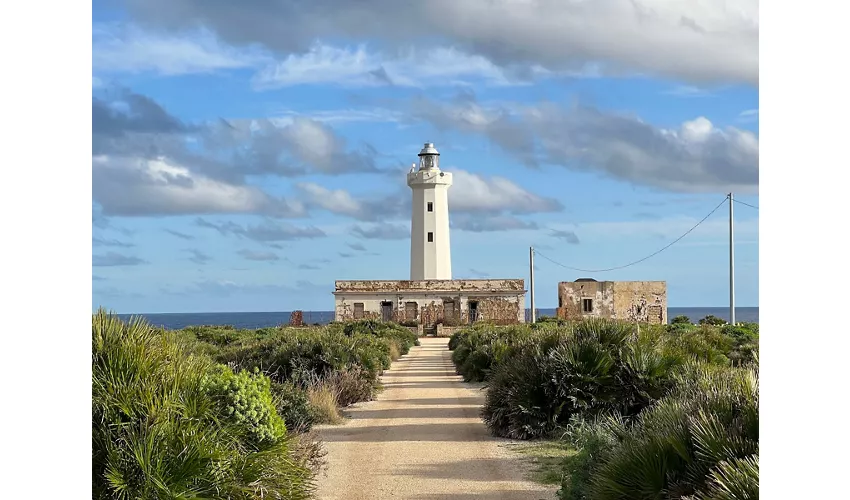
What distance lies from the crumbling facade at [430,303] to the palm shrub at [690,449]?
46.2 metres

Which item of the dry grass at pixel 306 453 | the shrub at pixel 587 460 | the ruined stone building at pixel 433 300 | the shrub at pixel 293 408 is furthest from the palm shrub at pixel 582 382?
the ruined stone building at pixel 433 300

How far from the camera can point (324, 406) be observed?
1407cm

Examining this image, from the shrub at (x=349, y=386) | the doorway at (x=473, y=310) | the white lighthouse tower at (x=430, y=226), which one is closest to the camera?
the shrub at (x=349, y=386)

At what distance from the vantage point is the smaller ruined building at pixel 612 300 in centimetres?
5319

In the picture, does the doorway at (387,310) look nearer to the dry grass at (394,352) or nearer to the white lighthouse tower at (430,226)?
the white lighthouse tower at (430,226)

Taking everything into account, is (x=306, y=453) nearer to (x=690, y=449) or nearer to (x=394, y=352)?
(x=690, y=449)

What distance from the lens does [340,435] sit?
1291cm

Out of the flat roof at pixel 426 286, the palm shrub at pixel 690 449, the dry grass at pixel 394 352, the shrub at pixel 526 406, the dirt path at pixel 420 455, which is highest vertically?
the flat roof at pixel 426 286

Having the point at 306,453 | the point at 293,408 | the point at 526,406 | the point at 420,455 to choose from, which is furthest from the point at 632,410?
the point at 306,453

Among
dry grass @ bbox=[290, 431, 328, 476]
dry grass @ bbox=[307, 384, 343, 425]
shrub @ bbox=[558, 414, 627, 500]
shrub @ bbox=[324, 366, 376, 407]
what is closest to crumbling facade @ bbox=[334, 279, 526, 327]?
shrub @ bbox=[324, 366, 376, 407]

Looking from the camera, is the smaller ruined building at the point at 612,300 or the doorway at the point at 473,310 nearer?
the smaller ruined building at the point at 612,300

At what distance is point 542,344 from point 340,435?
11.0 ft
